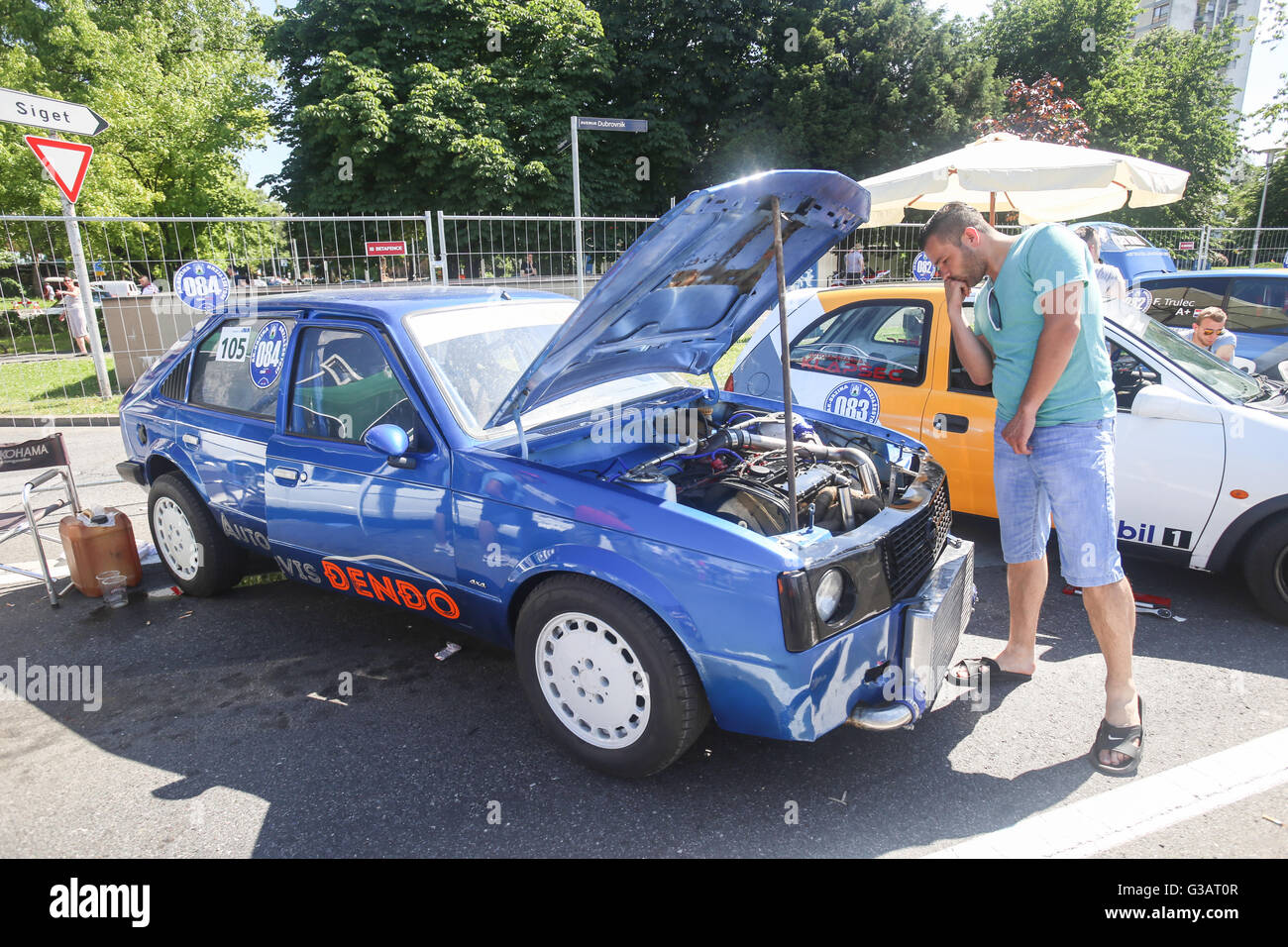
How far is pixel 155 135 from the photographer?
20281 mm

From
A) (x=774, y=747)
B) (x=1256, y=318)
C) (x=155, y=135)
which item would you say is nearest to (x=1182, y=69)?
(x=1256, y=318)

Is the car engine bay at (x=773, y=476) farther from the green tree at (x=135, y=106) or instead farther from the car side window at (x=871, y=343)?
the green tree at (x=135, y=106)

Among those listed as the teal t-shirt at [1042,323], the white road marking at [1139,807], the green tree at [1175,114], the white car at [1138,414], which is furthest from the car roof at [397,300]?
the green tree at [1175,114]

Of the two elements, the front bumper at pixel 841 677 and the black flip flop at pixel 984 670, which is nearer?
the front bumper at pixel 841 677

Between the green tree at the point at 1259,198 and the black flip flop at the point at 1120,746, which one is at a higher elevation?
the green tree at the point at 1259,198

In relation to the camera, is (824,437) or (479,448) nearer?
(479,448)

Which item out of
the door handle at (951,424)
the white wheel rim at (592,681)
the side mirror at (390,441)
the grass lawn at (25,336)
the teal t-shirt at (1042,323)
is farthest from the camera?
the grass lawn at (25,336)

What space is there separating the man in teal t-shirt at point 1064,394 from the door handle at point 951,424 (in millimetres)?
1521

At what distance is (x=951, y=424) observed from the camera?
4.61 meters

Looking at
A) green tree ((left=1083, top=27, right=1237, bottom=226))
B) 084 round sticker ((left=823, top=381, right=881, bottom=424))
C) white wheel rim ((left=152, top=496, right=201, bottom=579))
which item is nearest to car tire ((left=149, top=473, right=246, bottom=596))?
white wheel rim ((left=152, top=496, right=201, bottom=579))

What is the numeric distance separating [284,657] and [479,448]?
169cm

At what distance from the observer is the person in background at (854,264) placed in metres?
14.1

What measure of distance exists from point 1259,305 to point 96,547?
9.83m
